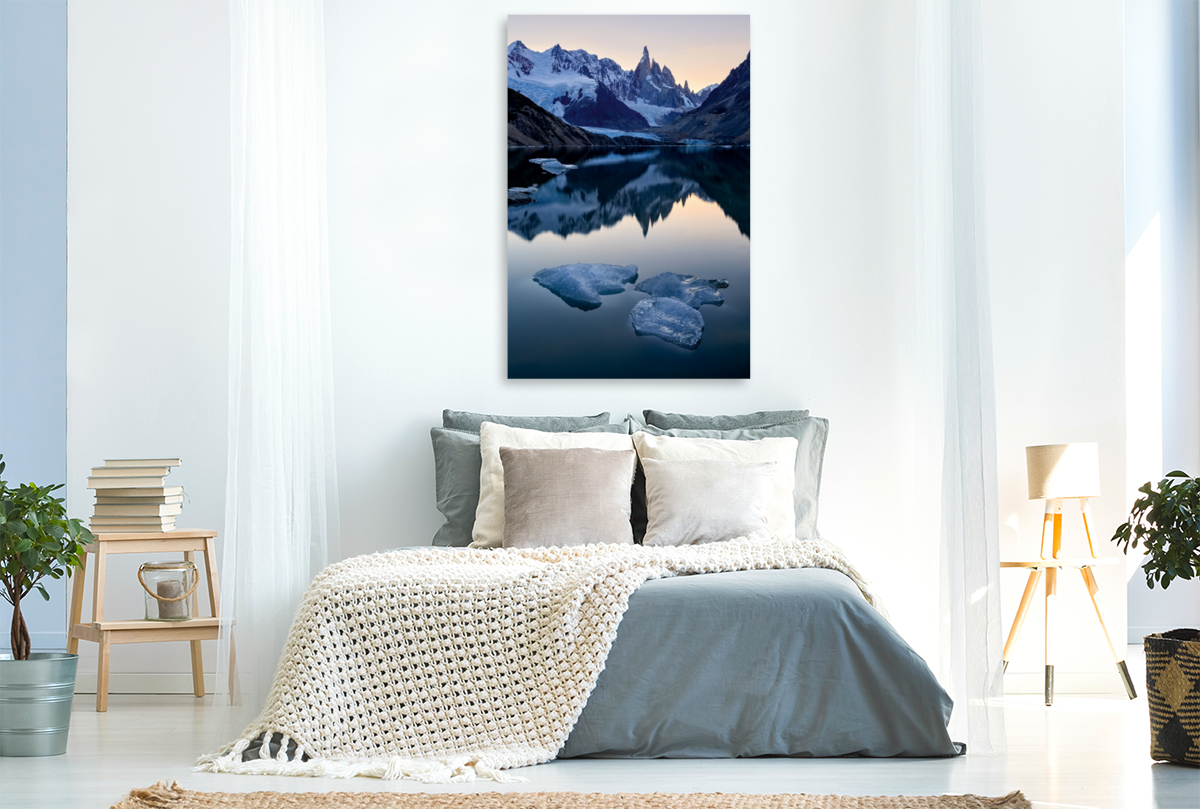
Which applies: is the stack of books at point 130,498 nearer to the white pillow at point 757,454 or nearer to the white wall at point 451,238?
the white wall at point 451,238

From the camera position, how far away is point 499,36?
4188mm

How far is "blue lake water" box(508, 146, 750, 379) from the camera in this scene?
4168 mm

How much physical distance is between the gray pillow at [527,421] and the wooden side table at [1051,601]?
1578 millimetres

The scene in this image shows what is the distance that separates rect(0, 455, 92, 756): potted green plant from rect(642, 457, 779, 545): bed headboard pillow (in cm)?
180

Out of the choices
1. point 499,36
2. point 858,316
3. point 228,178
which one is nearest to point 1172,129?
point 858,316

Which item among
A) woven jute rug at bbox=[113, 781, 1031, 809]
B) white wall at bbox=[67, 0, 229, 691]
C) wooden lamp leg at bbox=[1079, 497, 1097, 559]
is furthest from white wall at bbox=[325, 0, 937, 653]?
woven jute rug at bbox=[113, 781, 1031, 809]

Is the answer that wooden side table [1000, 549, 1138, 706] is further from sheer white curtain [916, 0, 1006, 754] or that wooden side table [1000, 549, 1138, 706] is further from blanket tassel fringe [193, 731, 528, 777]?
blanket tassel fringe [193, 731, 528, 777]

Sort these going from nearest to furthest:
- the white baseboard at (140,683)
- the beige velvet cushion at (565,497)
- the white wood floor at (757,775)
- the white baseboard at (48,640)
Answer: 1. the white wood floor at (757,775)
2. the beige velvet cushion at (565,497)
3. the white baseboard at (140,683)
4. the white baseboard at (48,640)

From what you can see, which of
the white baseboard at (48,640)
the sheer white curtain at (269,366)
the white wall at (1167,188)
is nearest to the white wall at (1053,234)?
the white wall at (1167,188)

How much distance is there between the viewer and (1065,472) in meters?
3.67

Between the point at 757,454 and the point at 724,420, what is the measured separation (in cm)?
32

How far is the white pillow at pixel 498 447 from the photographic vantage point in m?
3.67

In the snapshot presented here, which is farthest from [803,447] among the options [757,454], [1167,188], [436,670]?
[1167,188]

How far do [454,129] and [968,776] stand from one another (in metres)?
2.98
